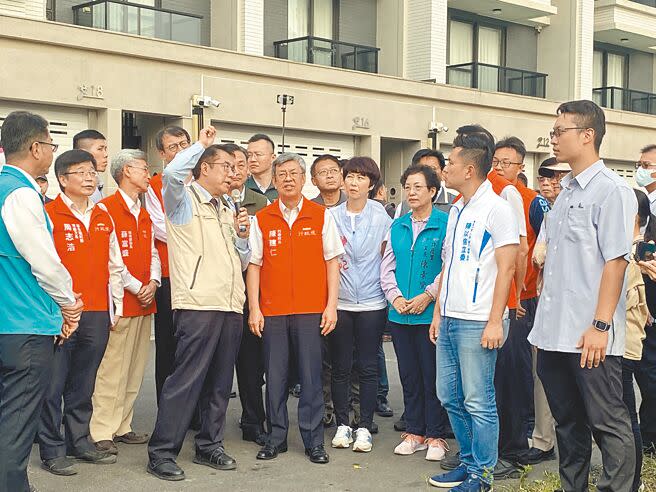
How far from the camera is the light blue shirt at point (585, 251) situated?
16.8 feet

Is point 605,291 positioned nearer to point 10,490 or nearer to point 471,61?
point 10,490

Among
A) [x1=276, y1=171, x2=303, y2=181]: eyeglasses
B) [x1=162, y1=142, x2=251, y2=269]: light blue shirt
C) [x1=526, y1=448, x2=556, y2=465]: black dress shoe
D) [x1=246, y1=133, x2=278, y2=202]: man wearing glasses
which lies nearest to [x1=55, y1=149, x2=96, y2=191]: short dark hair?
[x1=162, y1=142, x2=251, y2=269]: light blue shirt

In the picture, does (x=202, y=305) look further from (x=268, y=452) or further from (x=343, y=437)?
(x=343, y=437)

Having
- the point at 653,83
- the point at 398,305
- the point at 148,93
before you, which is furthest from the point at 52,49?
the point at 653,83

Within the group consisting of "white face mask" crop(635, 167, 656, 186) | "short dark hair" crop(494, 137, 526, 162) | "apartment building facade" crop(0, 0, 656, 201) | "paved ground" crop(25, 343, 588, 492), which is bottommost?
"paved ground" crop(25, 343, 588, 492)

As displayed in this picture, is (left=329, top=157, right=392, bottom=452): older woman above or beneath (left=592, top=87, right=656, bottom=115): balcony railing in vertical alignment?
beneath

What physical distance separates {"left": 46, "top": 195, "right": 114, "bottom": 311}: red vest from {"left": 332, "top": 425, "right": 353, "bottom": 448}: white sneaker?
2151 millimetres

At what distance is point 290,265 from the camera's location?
709 cm

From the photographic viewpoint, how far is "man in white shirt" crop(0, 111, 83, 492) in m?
5.25

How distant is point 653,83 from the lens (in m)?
35.4

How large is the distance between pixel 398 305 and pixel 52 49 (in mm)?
12922

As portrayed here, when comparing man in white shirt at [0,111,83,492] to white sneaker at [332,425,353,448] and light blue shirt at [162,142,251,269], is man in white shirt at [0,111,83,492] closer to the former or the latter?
light blue shirt at [162,142,251,269]

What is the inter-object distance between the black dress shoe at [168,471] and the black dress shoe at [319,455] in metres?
1.05

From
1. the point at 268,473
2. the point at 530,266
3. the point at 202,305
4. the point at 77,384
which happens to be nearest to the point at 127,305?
the point at 77,384
